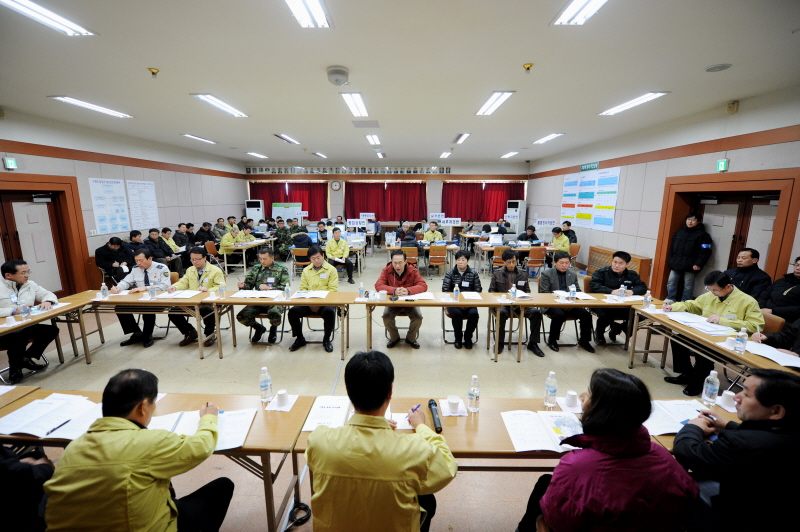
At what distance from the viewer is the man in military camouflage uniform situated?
4148 mm

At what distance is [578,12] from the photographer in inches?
97.4

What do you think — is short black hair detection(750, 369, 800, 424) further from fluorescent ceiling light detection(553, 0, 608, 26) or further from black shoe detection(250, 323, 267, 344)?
black shoe detection(250, 323, 267, 344)

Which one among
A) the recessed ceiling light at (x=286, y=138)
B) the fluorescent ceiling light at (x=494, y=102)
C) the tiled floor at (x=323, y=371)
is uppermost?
the recessed ceiling light at (x=286, y=138)

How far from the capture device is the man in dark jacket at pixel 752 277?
377cm

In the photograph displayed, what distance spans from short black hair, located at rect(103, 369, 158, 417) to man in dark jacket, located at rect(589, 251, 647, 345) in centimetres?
461

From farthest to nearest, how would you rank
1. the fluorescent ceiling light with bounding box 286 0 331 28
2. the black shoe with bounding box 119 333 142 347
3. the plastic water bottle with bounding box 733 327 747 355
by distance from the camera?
the black shoe with bounding box 119 333 142 347, the plastic water bottle with bounding box 733 327 747 355, the fluorescent ceiling light with bounding box 286 0 331 28

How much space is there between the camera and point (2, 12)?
244cm

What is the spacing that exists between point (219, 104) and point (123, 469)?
5.20 metres

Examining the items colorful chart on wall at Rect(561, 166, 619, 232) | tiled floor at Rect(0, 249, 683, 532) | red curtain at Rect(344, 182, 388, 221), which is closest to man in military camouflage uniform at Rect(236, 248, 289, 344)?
tiled floor at Rect(0, 249, 683, 532)

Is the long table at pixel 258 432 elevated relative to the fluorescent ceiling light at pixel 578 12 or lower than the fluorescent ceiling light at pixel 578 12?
lower

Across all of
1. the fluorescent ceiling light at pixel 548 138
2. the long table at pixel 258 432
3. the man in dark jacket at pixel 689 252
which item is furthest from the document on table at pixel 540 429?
the fluorescent ceiling light at pixel 548 138

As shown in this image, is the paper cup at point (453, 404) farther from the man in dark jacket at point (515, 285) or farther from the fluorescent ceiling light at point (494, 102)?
the fluorescent ceiling light at point (494, 102)

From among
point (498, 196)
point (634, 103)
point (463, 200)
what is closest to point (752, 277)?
point (634, 103)

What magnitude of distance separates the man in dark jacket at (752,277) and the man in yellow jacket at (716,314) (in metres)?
0.98
